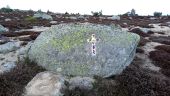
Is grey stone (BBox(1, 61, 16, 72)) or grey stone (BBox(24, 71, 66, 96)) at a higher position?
grey stone (BBox(1, 61, 16, 72))

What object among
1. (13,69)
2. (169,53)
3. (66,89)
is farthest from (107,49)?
(169,53)

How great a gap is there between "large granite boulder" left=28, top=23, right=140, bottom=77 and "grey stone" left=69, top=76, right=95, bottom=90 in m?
0.55

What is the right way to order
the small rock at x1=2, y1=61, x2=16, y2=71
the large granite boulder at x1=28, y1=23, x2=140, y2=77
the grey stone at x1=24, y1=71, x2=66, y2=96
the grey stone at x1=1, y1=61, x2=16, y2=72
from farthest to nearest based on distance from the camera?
the small rock at x1=2, y1=61, x2=16, y2=71 → the grey stone at x1=1, y1=61, x2=16, y2=72 → the large granite boulder at x1=28, y1=23, x2=140, y2=77 → the grey stone at x1=24, y1=71, x2=66, y2=96

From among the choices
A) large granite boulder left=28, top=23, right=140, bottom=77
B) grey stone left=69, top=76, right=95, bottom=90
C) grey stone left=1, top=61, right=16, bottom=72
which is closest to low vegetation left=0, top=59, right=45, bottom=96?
grey stone left=1, top=61, right=16, bottom=72

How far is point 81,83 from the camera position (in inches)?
653

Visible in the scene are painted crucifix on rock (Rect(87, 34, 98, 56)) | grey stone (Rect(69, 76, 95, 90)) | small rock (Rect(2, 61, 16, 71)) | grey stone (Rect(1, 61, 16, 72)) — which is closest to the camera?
grey stone (Rect(69, 76, 95, 90))

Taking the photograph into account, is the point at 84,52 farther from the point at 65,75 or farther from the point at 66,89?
the point at 66,89

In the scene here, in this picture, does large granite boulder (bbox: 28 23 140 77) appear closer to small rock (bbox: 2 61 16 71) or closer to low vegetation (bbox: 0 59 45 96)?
low vegetation (bbox: 0 59 45 96)

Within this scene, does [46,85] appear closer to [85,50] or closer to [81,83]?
[81,83]

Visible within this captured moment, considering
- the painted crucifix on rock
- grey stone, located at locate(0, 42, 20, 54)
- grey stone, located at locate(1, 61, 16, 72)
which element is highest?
the painted crucifix on rock

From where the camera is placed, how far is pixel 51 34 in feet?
65.5

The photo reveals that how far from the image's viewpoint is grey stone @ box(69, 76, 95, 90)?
16.4m

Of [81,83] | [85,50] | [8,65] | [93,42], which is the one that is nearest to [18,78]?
[8,65]

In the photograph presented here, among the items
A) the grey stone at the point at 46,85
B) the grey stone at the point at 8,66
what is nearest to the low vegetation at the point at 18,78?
the grey stone at the point at 46,85
